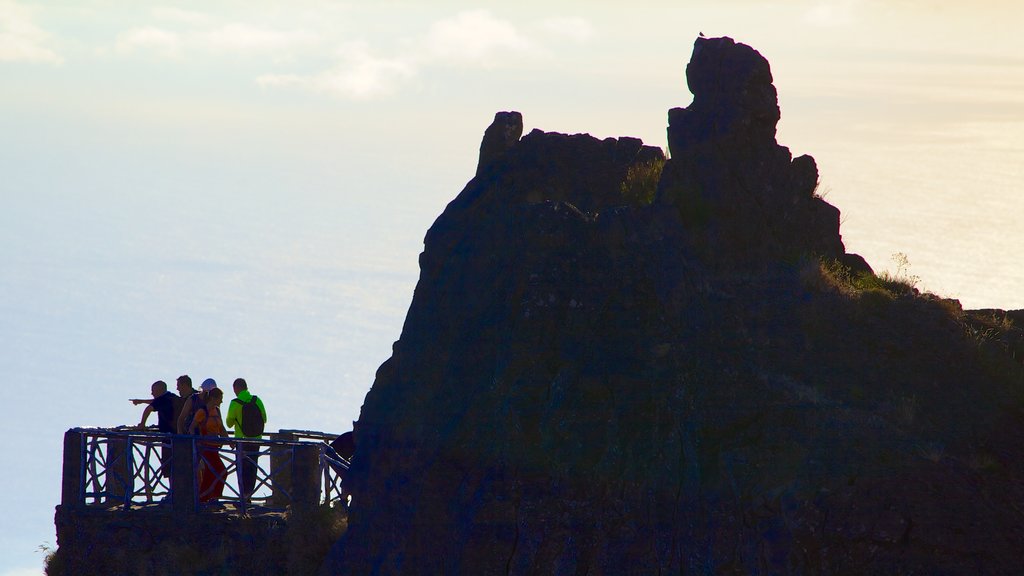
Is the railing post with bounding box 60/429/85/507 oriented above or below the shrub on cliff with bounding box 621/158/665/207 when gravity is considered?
below

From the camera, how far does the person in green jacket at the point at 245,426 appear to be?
25.6 meters

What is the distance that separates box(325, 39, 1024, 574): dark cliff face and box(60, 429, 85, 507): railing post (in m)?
5.65

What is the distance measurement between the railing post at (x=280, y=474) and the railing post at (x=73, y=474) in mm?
3050

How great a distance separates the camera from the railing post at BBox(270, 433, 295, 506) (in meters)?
25.9

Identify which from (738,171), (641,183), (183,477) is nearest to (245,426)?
(183,477)

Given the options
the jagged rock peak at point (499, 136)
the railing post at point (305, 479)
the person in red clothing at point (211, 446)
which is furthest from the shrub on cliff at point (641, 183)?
the person in red clothing at point (211, 446)

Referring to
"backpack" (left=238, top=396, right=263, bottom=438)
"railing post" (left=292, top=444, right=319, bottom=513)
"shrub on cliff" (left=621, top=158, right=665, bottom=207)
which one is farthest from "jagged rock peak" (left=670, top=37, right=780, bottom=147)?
"backpack" (left=238, top=396, right=263, bottom=438)

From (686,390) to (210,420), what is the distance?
8589mm

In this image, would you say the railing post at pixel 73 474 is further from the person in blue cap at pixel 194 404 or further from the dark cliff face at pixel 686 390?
the dark cliff face at pixel 686 390

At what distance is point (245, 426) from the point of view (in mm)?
26141

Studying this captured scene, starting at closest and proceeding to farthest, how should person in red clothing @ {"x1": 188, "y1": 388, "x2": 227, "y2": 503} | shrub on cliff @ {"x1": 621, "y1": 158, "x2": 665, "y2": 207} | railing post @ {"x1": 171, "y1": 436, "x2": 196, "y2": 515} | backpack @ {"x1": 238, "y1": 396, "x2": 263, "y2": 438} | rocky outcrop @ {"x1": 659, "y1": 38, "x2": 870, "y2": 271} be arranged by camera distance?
1. rocky outcrop @ {"x1": 659, "y1": 38, "x2": 870, "y2": 271}
2. shrub on cliff @ {"x1": 621, "y1": 158, "x2": 665, "y2": 207}
3. railing post @ {"x1": 171, "y1": 436, "x2": 196, "y2": 515}
4. person in red clothing @ {"x1": 188, "y1": 388, "x2": 227, "y2": 503}
5. backpack @ {"x1": 238, "y1": 396, "x2": 263, "y2": 438}

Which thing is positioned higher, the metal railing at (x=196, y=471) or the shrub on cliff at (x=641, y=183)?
the shrub on cliff at (x=641, y=183)

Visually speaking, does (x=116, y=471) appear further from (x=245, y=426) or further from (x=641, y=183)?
(x=641, y=183)

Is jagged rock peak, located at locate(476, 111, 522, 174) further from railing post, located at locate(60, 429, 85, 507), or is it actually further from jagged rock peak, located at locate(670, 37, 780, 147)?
railing post, located at locate(60, 429, 85, 507)
